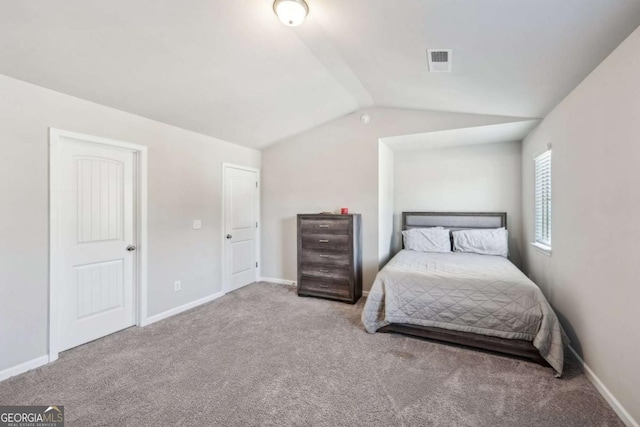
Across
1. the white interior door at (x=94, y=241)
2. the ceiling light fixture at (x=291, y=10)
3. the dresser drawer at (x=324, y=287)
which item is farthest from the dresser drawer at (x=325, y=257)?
the ceiling light fixture at (x=291, y=10)

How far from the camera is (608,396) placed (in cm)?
184

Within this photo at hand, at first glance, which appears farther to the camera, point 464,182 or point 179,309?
point 464,182

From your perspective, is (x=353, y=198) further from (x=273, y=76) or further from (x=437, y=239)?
(x=273, y=76)

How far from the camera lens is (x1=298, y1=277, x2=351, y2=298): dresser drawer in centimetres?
388

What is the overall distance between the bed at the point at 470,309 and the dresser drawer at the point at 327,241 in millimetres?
830

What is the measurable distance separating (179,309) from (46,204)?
1808mm

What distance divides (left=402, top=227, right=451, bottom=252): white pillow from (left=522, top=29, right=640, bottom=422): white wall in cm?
151

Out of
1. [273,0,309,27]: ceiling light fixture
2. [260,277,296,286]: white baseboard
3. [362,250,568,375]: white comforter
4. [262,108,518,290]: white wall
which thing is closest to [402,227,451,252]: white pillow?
[262,108,518,290]: white wall

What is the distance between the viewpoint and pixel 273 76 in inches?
111

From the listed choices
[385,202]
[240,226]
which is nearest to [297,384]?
[240,226]

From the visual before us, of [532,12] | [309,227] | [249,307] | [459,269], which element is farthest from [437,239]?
[532,12]

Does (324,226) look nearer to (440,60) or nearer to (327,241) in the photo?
(327,241)

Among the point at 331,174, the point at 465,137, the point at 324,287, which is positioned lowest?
the point at 324,287

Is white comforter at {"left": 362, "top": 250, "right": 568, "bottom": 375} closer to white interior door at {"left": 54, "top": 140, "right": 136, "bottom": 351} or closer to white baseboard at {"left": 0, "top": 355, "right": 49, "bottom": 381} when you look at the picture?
white interior door at {"left": 54, "top": 140, "right": 136, "bottom": 351}
